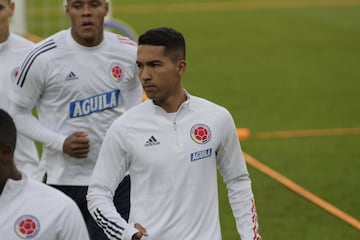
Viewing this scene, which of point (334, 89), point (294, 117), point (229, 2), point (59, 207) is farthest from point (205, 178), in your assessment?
point (229, 2)

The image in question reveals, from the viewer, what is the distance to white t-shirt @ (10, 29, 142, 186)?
316 inches

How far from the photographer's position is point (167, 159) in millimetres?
6508

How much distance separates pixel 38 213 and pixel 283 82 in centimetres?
1571

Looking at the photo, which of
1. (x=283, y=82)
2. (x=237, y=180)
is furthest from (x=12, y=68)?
(x=283, y=82)

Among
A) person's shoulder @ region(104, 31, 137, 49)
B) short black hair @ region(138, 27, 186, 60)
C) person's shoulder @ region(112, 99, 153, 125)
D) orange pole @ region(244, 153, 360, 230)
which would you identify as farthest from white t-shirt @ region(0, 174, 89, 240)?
orange pole @ region(244, 153, 360, 230)

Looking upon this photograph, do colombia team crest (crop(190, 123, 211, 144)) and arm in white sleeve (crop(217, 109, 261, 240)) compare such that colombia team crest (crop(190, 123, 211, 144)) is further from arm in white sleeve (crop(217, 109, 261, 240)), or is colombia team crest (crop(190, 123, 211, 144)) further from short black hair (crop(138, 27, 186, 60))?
short black hair (crop(138, 27, 186, 60))

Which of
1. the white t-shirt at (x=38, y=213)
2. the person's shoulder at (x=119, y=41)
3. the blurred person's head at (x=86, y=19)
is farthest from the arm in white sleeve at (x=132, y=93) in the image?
the white t-shirt at (x=38, y=213)

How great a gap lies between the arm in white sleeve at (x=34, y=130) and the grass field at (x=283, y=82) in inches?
137

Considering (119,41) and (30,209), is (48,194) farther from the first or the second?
(119,41)

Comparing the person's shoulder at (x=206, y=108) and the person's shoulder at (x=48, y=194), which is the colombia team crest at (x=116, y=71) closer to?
the person's shoulder at (x=206, y=108)

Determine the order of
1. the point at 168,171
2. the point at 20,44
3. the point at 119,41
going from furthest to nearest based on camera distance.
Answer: the point at 20,44, the point at 119,41, the point at 168,171

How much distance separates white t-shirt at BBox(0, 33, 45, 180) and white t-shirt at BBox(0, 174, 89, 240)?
3477 millimetres

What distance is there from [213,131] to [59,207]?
1.59m

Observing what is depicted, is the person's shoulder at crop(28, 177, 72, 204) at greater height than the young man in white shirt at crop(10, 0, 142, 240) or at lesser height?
greater
